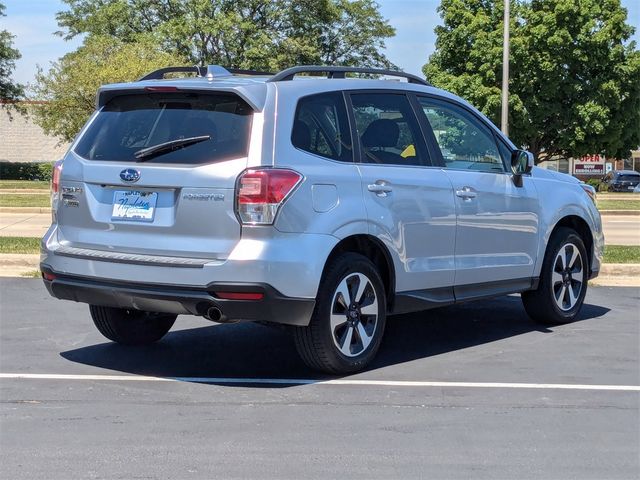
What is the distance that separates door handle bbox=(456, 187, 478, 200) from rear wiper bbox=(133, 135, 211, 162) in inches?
80.1

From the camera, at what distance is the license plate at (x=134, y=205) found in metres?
5.70

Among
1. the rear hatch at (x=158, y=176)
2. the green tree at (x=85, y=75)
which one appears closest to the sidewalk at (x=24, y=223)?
the rear hatch at (x=158, y=176)

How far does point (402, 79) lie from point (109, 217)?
2.44 meters

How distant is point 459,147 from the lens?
23.5 ft

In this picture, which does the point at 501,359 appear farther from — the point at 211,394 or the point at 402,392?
the point at 211,394

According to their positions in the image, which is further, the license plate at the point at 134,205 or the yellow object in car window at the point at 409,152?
the yellow object in car window at the point at 409,152

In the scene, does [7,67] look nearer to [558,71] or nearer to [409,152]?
[558,71]

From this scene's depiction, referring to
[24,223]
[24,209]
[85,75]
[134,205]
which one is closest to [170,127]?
[134,205]

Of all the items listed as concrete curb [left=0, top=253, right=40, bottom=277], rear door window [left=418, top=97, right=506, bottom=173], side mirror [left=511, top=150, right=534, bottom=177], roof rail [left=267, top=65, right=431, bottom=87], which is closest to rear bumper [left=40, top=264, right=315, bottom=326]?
roof rail [left=267, top=65, right=431, bottom=87]

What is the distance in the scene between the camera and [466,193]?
22.5ft

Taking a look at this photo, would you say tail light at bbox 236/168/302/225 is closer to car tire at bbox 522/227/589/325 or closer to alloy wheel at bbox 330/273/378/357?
alloy wheel at bbox 330/273/378/357

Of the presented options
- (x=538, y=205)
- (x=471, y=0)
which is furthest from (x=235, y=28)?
(x=538, y=205)

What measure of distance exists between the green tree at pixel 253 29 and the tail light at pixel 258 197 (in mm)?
47541

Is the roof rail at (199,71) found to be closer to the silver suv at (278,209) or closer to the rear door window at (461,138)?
the silver suv at (278,209)
